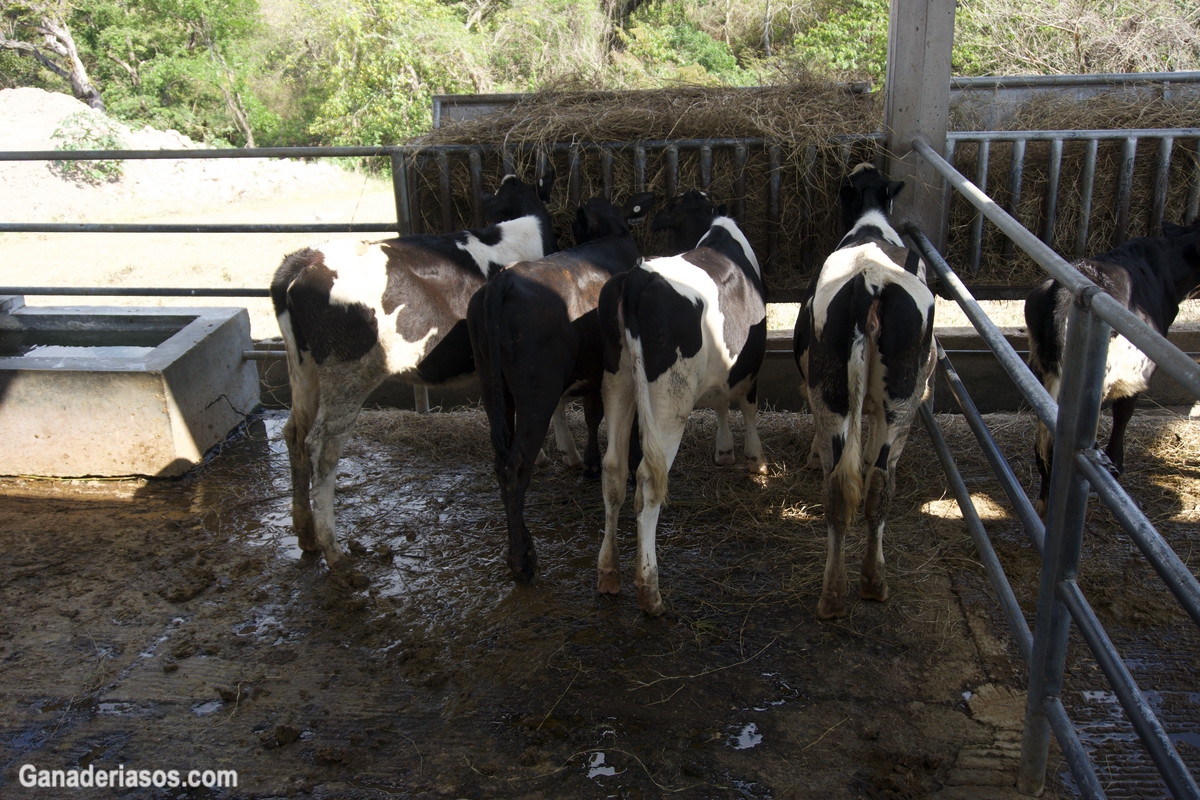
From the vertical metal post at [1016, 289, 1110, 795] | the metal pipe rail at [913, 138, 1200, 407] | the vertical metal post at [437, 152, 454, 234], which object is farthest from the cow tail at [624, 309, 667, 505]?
the vertical metal post at [437, 152, 454, 234]

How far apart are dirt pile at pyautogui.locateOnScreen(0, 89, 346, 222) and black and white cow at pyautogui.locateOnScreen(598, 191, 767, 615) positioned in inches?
706

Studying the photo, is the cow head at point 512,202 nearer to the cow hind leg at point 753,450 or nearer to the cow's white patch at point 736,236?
the cow's white patch at point 736,236

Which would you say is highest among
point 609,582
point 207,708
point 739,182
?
point 739,182

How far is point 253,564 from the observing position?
4.24m

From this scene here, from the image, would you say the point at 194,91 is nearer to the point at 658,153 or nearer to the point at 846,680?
the point at 658,153

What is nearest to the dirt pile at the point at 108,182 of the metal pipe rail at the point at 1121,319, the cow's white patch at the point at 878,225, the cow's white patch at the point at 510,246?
the cow's white patch at the point at 510,246

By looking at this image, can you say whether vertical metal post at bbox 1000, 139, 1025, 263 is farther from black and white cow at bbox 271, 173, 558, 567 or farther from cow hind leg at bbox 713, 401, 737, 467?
black and white cow at bbox 271, 173, 558, 567

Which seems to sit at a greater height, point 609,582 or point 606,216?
point 606,216

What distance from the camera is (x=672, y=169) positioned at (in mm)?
5461

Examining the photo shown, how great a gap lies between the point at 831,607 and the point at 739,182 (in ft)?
9.77

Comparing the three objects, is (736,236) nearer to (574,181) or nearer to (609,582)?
(574,181)

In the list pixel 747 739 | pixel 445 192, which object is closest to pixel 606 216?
pixel 445 192

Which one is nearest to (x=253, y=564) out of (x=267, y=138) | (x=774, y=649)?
(x=774, y=649)

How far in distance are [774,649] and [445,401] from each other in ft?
13.0
